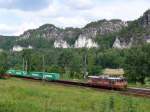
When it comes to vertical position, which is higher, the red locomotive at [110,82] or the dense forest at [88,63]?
the dense forest at [88,63]

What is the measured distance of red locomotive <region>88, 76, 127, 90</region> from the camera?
59.3 metres

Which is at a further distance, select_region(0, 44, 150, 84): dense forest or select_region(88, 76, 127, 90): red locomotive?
select_region(0, 44, 150, 84): dense forest

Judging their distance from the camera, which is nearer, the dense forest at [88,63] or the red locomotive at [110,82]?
the red locomotive at [110,82]

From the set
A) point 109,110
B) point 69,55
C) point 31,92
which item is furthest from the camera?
point 69,55

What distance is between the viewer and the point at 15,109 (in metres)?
22.7

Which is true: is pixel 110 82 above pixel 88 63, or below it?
below

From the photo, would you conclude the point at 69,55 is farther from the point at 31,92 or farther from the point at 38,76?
the point at 31,92

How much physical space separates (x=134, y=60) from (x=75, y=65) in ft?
107

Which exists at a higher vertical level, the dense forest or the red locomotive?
the dense forest

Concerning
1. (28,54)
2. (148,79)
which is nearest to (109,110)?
(148,79)

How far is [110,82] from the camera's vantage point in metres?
60.9

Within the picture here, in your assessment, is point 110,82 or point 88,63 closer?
point 110,82

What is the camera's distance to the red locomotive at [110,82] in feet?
195

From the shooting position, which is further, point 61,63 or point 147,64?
point 61,63
